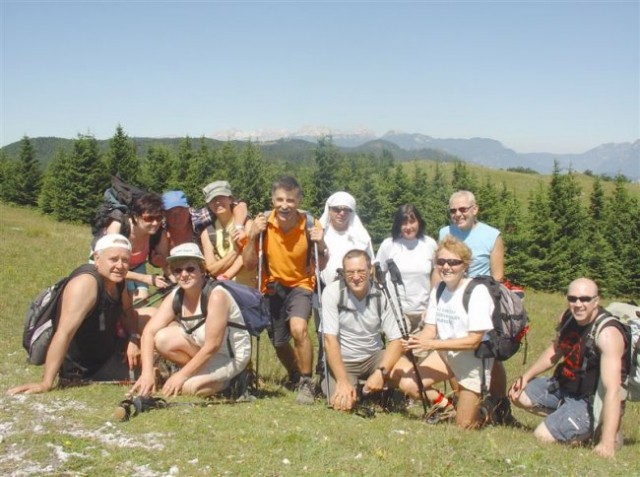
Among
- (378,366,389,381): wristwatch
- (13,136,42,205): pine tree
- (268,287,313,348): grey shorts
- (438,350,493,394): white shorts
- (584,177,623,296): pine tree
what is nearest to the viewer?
(438,350,493,394): white shorts

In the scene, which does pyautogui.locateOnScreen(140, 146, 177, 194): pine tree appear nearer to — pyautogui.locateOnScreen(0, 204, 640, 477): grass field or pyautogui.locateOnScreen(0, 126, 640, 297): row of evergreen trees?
pyautogui.locateOnScreen(0, 126, 640, 297): row of evergreen trees

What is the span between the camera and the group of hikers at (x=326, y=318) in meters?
6.79

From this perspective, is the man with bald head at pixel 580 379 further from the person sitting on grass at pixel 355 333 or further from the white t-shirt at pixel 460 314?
the person sitting on grass at pixel 355 333

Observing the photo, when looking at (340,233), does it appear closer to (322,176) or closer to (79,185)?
(322,176)

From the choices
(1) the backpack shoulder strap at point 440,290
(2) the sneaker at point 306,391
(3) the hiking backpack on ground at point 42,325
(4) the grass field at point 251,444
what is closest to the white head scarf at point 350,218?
(1) the backpack shoulder strap at point 440,290

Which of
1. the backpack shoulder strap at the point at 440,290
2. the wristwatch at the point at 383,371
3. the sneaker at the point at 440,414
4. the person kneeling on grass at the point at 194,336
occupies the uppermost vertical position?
the backpack shoulder strap at the point at 440,290

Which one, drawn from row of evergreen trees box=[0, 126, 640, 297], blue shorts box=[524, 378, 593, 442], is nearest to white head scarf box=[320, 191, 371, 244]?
blue shorts box=[524, 378, 593, 442]

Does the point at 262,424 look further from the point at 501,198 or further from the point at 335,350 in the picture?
the point at 501,198

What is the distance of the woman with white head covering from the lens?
8.34 m

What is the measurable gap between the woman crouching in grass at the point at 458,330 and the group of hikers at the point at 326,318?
15 millimetres

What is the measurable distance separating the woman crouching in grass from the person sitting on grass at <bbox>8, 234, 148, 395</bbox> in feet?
11.9

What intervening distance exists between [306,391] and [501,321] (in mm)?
2674

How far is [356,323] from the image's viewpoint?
291 inches

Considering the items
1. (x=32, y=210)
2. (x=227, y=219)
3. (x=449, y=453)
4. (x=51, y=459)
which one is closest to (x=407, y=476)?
(x=449, y=453)
